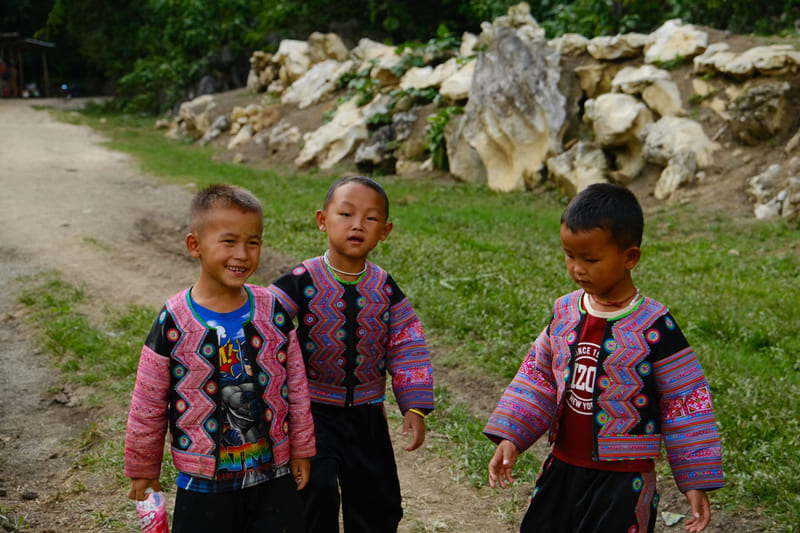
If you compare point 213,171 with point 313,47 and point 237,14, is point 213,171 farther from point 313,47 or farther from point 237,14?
point 237,14

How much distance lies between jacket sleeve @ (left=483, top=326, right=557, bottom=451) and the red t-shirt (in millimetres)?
87

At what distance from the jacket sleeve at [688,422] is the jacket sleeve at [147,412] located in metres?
1.48

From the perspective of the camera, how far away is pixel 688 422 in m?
2.32

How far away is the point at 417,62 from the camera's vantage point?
58.6 ft

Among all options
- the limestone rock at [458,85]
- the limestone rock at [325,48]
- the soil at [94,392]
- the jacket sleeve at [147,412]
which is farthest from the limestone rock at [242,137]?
the jacket sleeve at [147,412]

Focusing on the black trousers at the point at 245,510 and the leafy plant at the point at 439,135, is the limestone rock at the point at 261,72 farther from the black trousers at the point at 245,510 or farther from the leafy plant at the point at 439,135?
the black trousers at the point at 245,510

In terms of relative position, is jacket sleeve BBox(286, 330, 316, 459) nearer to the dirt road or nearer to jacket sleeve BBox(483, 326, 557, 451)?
jacket sleeve BBox(483, 326, 557, 451)

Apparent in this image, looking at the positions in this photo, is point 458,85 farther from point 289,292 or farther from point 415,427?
point 415,427

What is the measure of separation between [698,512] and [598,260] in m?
0.78

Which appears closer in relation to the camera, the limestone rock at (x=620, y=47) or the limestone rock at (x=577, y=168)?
the limestone rock at (x=577, y=168)

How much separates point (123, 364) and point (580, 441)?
3967 mm

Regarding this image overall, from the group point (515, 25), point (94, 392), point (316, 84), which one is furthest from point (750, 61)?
point (316, 84)

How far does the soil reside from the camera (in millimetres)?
3711

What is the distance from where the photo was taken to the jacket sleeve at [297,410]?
252cm
